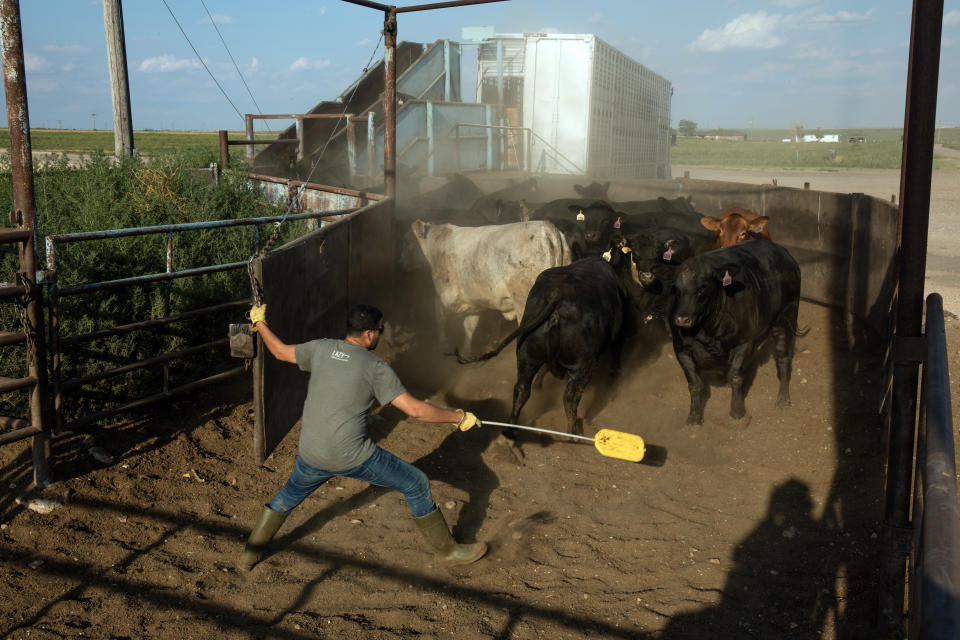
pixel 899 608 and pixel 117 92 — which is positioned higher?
pixel 117 92

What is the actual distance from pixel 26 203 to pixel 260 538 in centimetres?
283

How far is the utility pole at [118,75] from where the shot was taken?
13.7m

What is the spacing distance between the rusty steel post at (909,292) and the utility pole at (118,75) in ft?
43.1

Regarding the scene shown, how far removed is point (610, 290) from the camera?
25.1 ft

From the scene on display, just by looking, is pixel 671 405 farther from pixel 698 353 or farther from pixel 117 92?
pixel 117 92

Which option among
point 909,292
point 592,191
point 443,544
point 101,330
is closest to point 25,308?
point 101,330

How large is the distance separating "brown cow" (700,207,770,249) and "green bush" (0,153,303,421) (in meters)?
5.67

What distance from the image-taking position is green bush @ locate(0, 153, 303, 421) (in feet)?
21.8

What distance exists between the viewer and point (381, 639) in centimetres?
414

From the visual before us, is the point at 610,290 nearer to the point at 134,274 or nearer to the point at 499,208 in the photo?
the point at 134,274

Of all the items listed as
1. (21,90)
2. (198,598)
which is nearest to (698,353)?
(198,598)

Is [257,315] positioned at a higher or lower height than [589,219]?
lower

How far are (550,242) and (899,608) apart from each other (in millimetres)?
5357

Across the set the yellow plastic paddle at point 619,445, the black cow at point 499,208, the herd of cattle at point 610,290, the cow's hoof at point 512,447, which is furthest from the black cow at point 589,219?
the yellow plastic paddle at point 619,445
